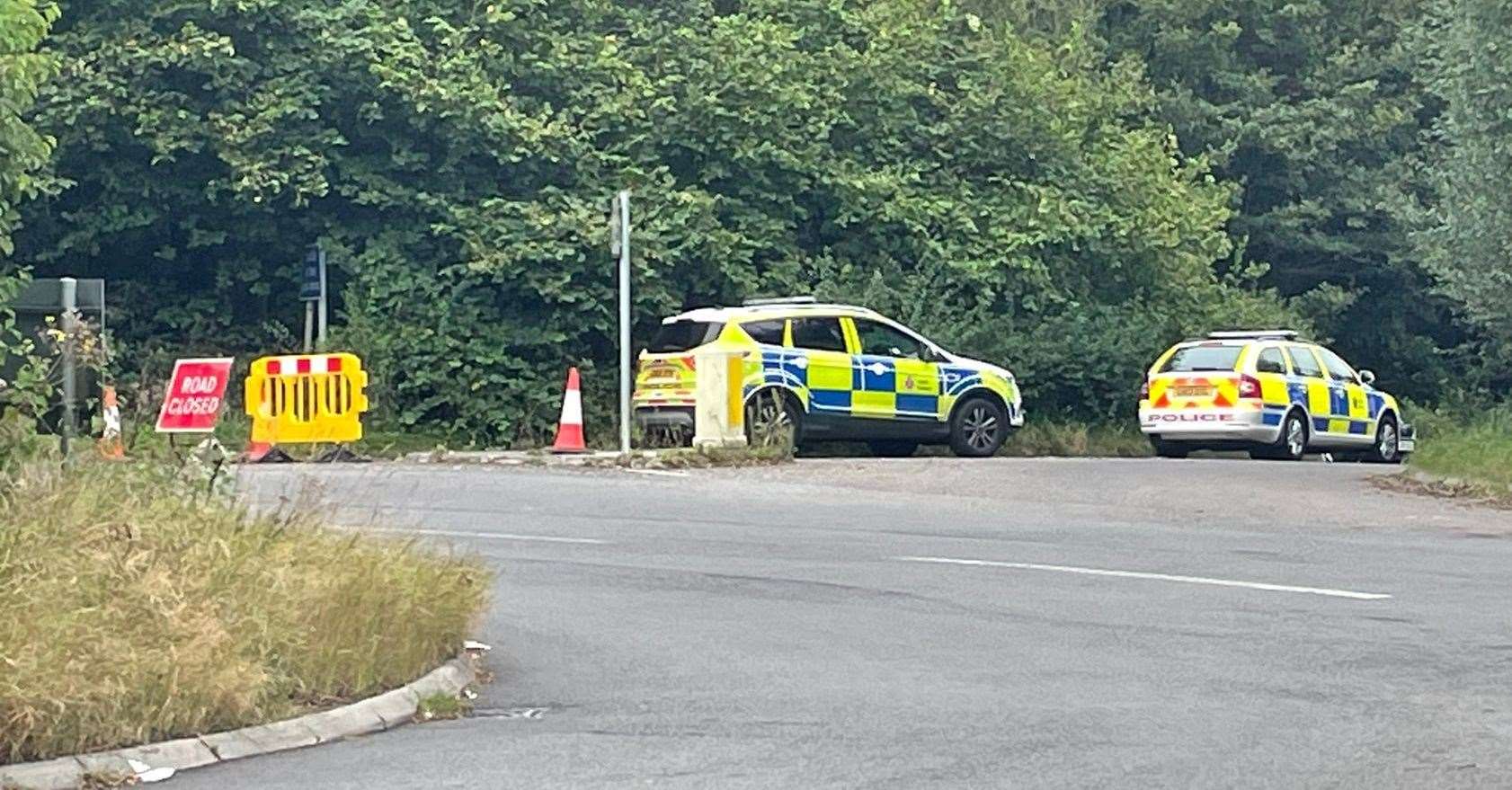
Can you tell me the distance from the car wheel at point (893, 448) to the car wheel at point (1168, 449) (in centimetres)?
287

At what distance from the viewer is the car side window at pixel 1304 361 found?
28.0 meters

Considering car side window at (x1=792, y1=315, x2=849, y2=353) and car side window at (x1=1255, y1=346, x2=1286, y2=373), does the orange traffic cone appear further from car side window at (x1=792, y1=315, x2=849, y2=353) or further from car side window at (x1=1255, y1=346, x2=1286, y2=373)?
car side window at (x1=1255, y1=346, x2=1286, y2=373)

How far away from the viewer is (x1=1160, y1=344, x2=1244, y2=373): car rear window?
27.2 meters

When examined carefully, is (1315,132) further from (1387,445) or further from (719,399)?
(719,399)

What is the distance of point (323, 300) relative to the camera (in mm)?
30078

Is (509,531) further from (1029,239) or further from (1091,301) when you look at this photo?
(1091,301)

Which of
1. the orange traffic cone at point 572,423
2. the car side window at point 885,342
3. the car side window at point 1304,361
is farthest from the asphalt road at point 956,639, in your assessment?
the car side window at point 1304,361

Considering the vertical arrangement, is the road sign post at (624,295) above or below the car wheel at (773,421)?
above

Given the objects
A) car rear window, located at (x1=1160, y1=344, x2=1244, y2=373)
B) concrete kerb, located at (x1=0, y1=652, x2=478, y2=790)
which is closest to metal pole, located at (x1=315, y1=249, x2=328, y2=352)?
car rear window, located at (x1=1160, y1=344, x2=1244, y2=373)

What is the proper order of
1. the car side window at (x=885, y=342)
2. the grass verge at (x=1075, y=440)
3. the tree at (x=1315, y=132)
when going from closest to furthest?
1. the car side window at (x=885, y=342)
2. the grass verge at (x=1075, y=440)
3. the tree at (x=1315, y=132)

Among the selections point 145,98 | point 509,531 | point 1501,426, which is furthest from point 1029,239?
point 509,531

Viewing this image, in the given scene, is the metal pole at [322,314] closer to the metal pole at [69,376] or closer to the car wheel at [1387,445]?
the car wheel at [1387,445]

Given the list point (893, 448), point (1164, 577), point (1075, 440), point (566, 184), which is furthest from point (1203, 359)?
point (1164, 577)

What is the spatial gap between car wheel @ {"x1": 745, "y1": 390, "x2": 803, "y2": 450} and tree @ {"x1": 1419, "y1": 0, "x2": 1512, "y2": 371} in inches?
330
